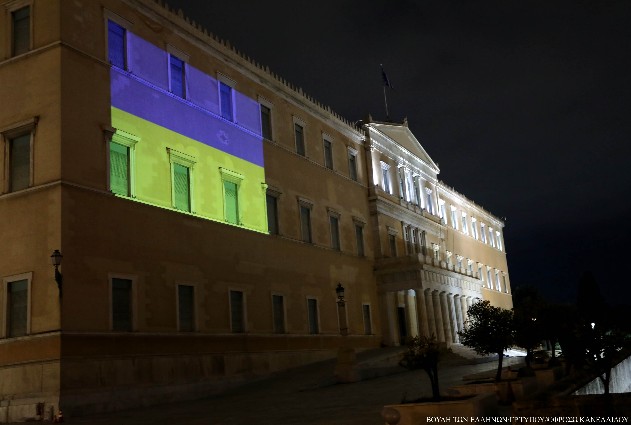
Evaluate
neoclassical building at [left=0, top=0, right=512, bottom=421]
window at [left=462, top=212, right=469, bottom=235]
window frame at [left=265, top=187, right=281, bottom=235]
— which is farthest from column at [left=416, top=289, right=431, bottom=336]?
window at [left=462, top=212, right=469, bottom=235]

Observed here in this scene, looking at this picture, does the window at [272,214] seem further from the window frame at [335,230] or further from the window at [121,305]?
the window at [121,305]

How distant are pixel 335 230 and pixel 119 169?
Result: 15.3m

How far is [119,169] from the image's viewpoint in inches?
840

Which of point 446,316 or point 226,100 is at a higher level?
point 226,100

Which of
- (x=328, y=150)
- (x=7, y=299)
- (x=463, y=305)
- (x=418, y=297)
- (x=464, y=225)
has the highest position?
(x=328, y=150)

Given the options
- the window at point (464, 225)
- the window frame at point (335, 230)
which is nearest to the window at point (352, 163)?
the window frame at point (335, 230)

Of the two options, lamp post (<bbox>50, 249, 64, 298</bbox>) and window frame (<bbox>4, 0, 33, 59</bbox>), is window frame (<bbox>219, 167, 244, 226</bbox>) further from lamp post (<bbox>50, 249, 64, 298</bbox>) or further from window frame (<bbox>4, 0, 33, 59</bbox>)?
lamp post (<bbox>50, 249, 64, 298</bbox>)

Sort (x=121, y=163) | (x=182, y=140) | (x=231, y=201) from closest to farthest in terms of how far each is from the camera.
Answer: (x=121, y=163)
(x=182, y=140)
(x=231, y=201)

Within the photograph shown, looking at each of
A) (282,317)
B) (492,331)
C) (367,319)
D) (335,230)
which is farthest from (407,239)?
(492,331)

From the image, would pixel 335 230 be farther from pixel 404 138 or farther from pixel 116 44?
pixel 116 44

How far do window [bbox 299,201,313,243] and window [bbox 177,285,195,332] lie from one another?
345 inches

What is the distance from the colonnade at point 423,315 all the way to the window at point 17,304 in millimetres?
20762

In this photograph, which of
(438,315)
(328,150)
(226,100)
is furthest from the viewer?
(438,315)

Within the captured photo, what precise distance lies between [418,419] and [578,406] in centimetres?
279
